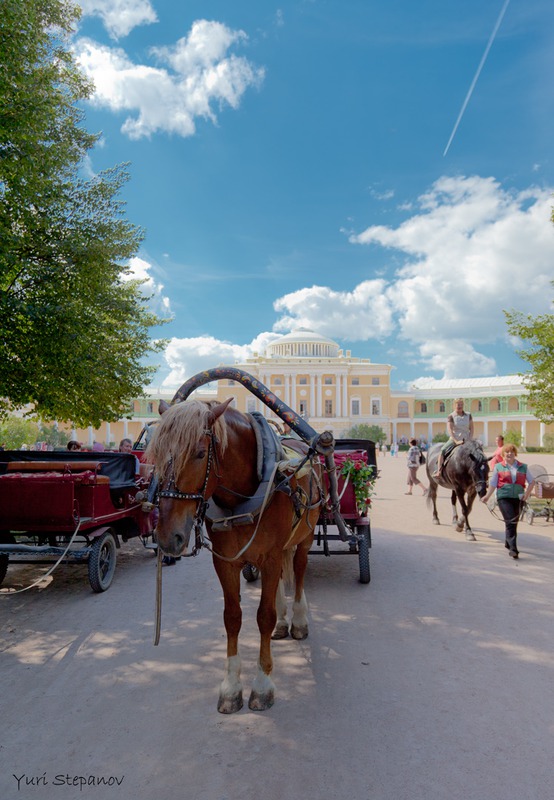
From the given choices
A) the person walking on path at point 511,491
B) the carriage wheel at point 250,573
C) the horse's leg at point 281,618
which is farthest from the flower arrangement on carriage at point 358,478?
the person walking on path at point 511,491

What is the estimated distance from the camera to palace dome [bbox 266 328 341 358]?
282 ft

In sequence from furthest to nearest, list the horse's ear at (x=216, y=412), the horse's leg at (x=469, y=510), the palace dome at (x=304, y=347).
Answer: the palace dome at (x=304, y=347) → the horse's leg at (x=469, y=510) → the horse's ear at (x=216, y=412)

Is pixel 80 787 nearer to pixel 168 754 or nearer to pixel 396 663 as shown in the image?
pixel 168 754

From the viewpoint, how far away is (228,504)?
3107 mm

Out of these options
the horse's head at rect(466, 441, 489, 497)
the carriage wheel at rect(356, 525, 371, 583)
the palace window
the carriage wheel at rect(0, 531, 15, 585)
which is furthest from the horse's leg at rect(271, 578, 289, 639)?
the palace window

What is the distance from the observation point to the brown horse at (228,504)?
2578 mm

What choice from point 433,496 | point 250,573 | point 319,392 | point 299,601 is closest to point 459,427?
point 433,496

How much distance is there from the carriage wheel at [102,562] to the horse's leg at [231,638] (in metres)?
2.92

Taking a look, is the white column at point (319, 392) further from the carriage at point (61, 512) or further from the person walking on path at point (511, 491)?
the carriage at point (61, 512)

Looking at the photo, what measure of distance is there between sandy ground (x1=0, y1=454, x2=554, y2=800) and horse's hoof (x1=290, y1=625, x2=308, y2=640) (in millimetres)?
62

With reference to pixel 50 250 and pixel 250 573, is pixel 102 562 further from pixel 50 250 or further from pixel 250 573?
pixel 50 250

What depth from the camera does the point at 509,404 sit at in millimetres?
70312

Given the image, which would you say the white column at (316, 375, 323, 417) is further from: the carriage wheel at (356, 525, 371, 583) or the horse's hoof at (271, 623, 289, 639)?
the horse's hoof at (271, 623, 289, 639)

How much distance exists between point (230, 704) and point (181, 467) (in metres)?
1.71
